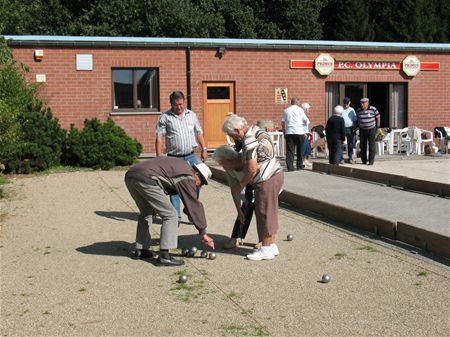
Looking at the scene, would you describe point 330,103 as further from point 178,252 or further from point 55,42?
point 178,252

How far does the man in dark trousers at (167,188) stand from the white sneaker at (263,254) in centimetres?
50

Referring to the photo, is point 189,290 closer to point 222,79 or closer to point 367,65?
point 222,79

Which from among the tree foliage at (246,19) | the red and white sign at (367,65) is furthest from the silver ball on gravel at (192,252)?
the tree foliage at (246,19)

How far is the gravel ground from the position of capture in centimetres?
503

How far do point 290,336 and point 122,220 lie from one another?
5280mm

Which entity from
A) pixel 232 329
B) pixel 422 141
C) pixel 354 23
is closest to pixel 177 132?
pixel 232 329

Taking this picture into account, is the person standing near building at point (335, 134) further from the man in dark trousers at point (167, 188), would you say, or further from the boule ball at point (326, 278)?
the boule ball at point (326, 278)

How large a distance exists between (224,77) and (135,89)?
109 inches

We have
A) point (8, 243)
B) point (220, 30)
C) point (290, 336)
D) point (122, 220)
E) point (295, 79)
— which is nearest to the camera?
point (290, 336)

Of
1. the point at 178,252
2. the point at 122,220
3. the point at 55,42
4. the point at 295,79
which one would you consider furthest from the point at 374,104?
the point at 178,252

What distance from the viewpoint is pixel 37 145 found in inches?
637

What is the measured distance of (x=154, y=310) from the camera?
Result: 5.43 meters

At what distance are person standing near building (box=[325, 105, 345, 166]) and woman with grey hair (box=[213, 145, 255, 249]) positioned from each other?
793cm

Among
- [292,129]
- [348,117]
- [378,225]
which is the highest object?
[348,117]
